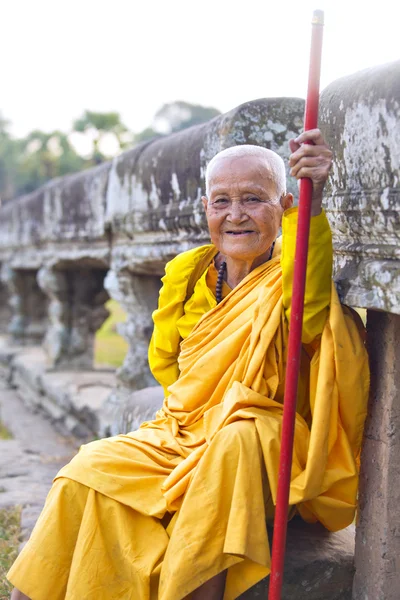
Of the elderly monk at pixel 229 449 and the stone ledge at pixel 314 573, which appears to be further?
the stone ledge at pixel 314 573

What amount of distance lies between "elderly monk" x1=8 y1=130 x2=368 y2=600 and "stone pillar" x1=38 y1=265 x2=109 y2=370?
211 inches

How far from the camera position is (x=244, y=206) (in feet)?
8.98

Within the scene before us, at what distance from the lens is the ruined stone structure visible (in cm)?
219

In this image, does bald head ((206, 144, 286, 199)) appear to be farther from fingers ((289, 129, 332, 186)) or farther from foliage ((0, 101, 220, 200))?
foliage ((0, 101, 220, 200))

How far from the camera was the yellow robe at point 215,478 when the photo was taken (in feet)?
7.51

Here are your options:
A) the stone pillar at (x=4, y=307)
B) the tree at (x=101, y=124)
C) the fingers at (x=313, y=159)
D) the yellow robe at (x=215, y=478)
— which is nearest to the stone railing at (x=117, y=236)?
the yellow robe at (x=215, y=478)

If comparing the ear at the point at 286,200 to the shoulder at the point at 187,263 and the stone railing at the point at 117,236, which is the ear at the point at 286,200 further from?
the stone railing at the point at 117,236

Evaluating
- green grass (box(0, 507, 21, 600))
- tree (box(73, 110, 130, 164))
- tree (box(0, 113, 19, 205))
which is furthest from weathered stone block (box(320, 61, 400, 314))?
tree (box(0, 113, 19, 205))

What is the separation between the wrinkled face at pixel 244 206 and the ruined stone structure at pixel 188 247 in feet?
1.05

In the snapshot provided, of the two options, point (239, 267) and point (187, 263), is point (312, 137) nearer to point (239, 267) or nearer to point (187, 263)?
point (239, 267)

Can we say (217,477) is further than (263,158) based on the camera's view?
No

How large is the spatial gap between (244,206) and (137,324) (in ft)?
8.84

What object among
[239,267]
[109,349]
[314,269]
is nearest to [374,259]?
[314,269]

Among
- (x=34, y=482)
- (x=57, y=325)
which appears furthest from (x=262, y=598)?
(x=57, y=325)
